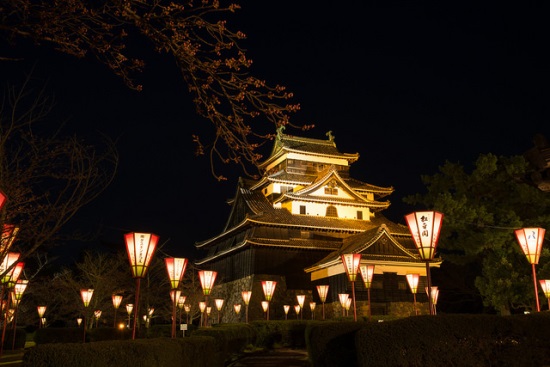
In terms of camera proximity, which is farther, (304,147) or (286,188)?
(304,147)

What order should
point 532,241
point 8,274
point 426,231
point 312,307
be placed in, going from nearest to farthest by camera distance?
point 426,231, point 532,241, point 8,274, point 312,307

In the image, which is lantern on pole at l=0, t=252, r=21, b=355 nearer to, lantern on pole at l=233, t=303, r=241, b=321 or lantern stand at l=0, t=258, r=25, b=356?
lantern stand at l=0, t=258, r=25, b=356

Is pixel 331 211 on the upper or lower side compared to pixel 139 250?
upper

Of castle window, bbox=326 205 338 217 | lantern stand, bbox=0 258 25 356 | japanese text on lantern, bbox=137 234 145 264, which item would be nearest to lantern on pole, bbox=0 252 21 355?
lantern stand, bbox=0 258 25 356

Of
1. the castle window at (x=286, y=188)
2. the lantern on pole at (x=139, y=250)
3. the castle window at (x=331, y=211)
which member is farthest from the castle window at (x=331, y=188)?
the lantern on pole at (x=139, y=250)

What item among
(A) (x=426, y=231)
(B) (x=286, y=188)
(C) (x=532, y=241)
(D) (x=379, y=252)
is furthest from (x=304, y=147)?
(A) (x=426, y=231)

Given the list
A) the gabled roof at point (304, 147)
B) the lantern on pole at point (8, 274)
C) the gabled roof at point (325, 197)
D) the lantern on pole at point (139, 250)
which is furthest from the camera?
the gabled roof at point (304, 147)

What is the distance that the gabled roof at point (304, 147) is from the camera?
123 ft

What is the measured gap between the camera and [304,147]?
3809cm

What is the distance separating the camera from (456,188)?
27797mm

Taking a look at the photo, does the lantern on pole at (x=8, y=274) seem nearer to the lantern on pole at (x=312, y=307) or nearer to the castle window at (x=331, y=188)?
the lantern on pole at (x=312, y=307)

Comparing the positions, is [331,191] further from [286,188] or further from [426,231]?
[426,231]

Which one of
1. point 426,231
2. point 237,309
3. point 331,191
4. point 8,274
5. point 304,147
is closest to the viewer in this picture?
point 426,231

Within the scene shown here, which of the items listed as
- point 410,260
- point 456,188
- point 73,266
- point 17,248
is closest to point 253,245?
point 410,260
